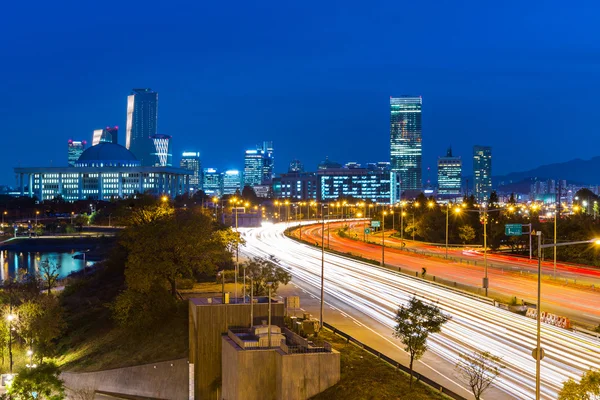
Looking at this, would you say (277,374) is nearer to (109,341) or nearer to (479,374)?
(479,374)

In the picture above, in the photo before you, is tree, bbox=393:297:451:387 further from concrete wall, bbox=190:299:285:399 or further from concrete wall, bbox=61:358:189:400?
concrete wall, bbox=61:358:189:400

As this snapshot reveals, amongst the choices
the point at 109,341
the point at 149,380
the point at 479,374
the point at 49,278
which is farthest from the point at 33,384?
the point at 49,278

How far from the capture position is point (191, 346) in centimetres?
3816

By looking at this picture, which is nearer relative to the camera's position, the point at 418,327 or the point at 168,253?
the point at 418,327

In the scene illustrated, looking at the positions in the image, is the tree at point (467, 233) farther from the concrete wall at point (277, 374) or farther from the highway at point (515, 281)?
the concrete wall at point (277, 374)

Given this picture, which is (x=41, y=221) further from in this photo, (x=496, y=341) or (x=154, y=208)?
(x=496, y=341)

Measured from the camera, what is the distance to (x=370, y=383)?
1118 inches

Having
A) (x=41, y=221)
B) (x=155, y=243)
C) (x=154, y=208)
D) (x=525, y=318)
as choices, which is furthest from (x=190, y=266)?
(x=41, y=221)

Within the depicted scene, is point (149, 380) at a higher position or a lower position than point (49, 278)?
lower

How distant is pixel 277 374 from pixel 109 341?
2158 cm

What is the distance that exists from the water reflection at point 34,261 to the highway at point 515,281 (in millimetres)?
49290

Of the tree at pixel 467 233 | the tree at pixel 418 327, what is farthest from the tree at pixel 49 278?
the tree at pixel 467 233

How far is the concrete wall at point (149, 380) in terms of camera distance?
126 ft

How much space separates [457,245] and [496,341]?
2557 inches
